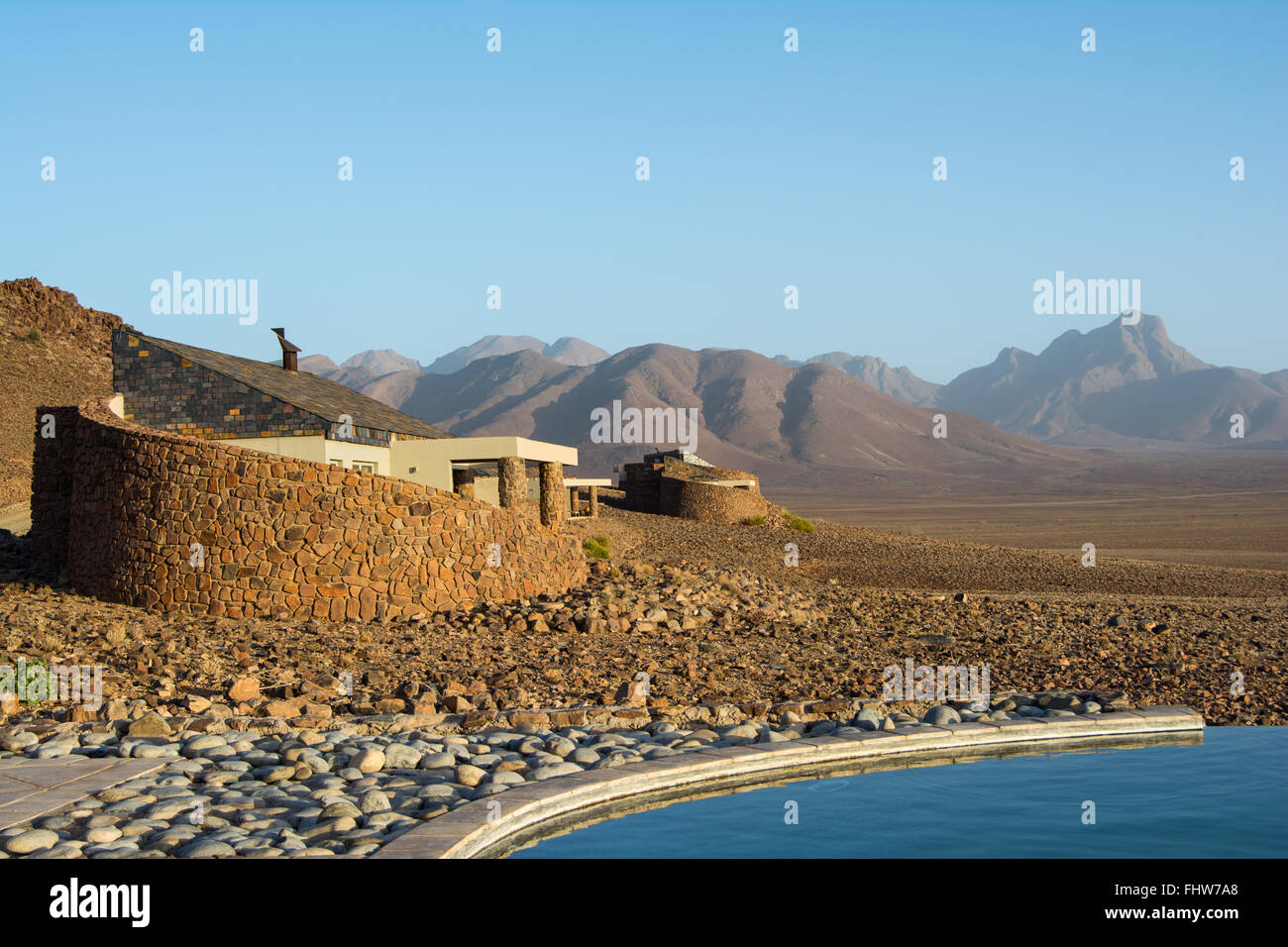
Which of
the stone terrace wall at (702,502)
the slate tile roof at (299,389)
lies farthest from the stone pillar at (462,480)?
the stone terrace wall at (702,502)

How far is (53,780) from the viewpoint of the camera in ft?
22.4

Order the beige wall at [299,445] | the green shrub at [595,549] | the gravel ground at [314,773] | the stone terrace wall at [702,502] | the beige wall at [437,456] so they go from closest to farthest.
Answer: the gravel ground at [314,773] < the beige wall at [299,445] < the beige wall at [437,456] < the green shrub at [595,549] < the stone terrace wall at [702,502]

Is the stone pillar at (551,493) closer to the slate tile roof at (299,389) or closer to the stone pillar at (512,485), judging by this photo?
the stone pillar at (512,485)

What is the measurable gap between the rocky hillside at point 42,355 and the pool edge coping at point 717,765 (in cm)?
3869

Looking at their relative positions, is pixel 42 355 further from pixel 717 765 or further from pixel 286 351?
pixel 717 765

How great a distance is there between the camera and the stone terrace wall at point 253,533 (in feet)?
44.9

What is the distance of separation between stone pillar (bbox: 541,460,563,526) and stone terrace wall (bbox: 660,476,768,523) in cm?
1632

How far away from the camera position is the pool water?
6.18 metres

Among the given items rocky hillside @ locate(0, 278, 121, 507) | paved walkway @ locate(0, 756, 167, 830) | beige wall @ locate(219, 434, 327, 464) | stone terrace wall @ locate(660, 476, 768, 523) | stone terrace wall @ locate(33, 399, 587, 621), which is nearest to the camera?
paved walkway @ locate(0, 756, 167, 830)

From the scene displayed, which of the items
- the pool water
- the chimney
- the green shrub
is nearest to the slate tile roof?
the chimney

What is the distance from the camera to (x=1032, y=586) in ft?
82.1

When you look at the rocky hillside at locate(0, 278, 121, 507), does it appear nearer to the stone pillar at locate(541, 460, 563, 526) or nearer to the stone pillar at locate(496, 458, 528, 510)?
the stone pillar at locate(541, 460, 563, 526)

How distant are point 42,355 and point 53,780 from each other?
169 ft
